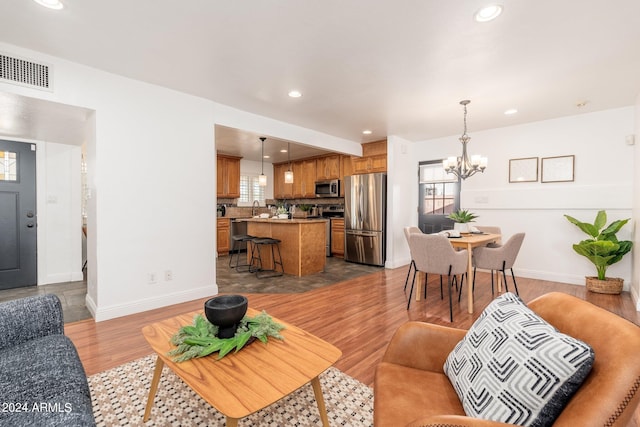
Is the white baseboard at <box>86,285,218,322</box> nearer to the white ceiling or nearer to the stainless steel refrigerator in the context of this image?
the white ceiling

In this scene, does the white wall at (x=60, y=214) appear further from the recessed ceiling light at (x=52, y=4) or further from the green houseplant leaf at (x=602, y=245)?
the green houseplant leaf at (x=602, y=245)

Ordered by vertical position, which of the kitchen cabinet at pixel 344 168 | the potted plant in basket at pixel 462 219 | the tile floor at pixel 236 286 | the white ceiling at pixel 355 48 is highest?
the white ceiling at pixel 355 48

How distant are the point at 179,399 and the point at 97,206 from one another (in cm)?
210

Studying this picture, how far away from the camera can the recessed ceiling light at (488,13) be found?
1933 millimetres

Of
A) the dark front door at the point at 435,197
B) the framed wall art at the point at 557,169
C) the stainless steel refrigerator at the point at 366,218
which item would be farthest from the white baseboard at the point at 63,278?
the framed wall art at the point at 557,169

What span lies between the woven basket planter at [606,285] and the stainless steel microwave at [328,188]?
4.60 m

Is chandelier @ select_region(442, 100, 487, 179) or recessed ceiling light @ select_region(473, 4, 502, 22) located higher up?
recessed ceiling light @ select_region(473, 4, 502, 22)

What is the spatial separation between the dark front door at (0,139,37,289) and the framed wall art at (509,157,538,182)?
7.12 m

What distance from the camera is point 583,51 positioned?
8.13ft

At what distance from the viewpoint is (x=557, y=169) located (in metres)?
4.38

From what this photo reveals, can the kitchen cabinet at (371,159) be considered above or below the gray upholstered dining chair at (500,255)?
above

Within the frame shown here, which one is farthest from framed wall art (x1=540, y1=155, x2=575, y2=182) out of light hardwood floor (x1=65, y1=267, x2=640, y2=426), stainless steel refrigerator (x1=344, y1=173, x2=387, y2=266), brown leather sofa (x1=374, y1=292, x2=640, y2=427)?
brown leather sofa (x1=374, y1=292, x2=640, y2=427)

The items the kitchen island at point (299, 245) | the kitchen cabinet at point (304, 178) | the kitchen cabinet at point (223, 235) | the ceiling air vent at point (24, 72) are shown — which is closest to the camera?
the ceiling air vent at point (24, 72)

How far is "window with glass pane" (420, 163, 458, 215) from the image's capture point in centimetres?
549
